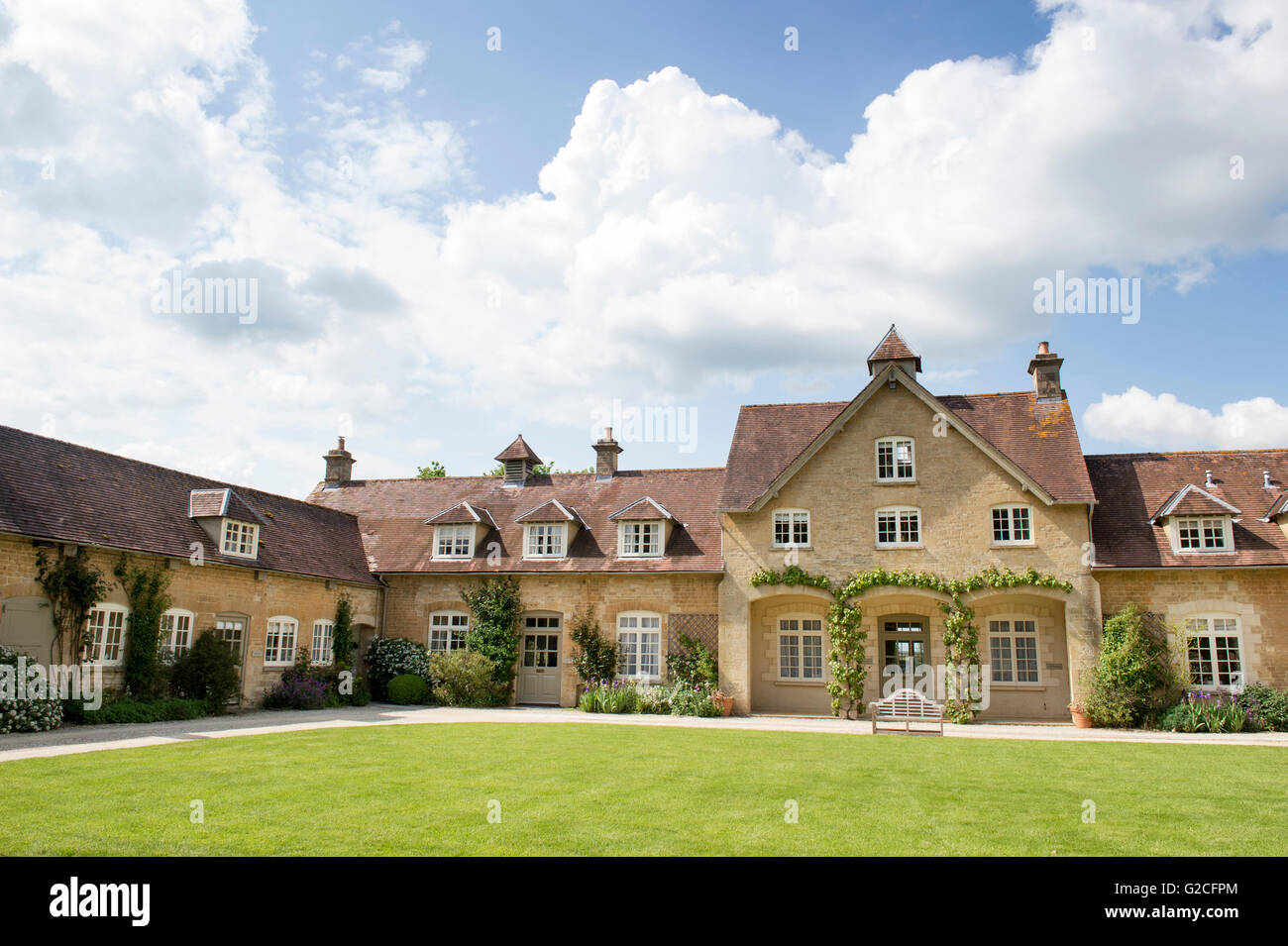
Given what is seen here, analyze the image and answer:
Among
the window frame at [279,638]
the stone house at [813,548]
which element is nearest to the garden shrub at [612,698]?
the stone house at [813,548]

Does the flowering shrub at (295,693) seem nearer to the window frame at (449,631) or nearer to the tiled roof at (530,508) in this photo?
the window frame at (449,631)

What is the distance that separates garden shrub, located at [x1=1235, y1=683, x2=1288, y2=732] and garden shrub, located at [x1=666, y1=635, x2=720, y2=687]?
496 inches

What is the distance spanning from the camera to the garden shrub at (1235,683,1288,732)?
787 inches

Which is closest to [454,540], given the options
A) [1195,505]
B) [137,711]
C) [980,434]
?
[137,711]

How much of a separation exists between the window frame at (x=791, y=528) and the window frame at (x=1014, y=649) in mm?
5411

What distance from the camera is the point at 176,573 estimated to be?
2000cm

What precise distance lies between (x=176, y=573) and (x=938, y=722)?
57.1 feet

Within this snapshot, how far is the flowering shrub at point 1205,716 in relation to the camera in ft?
64.6

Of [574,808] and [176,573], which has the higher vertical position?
[176,573]

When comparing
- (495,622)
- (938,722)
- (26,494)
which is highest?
(26,494)

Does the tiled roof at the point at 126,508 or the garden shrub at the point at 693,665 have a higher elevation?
the tiled roof at the point at 126,508

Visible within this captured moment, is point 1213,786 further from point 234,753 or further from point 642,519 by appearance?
point 642,519

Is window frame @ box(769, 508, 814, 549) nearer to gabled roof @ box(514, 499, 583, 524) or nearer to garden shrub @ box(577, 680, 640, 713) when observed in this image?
garden shrub @ box(577, 680, 640, 713)
